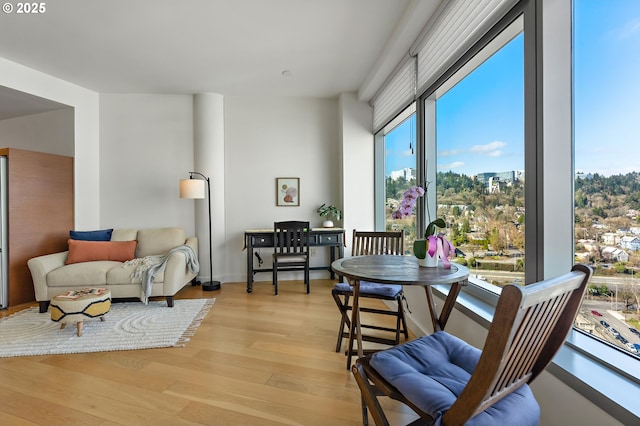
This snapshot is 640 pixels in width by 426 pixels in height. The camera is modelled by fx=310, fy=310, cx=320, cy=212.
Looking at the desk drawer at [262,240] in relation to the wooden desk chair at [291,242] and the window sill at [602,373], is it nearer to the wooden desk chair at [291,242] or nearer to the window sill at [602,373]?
the wooden desk chair at [291,242]

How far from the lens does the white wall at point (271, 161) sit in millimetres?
4719

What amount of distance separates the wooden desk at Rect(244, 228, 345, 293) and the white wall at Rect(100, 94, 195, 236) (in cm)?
109

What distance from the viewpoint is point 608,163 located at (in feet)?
4.18

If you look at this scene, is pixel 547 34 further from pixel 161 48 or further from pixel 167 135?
pixel 167 135

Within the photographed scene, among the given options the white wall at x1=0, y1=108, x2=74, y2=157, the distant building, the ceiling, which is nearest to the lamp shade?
the ceiling

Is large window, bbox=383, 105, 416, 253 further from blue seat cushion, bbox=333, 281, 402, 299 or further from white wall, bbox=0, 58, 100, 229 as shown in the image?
white wall, bbox=0, 58, 100, 229

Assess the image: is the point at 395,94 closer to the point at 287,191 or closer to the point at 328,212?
the point at 328,212

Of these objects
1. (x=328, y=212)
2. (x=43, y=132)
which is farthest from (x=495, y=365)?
(x=43, y=132)

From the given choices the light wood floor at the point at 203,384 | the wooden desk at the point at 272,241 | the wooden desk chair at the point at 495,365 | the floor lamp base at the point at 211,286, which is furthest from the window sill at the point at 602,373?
the floor lamp base at the point at 211,286

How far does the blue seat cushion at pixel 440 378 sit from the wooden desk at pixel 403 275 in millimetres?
301

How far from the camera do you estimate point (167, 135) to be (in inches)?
181

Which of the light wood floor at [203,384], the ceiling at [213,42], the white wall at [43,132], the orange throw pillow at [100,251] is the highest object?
the ceiling at [213,42]

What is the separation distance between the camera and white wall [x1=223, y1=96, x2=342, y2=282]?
472 centimetres

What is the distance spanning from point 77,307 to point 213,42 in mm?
2753
